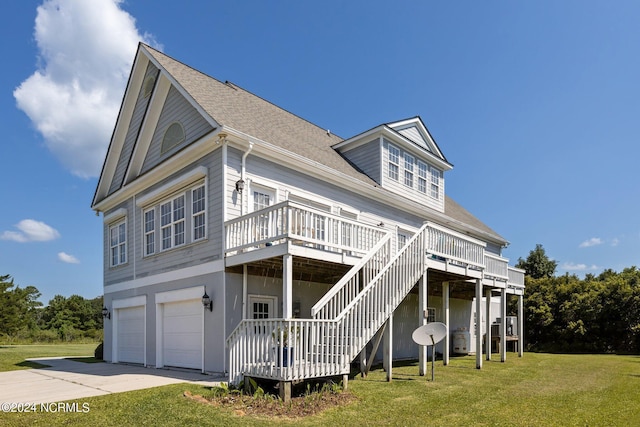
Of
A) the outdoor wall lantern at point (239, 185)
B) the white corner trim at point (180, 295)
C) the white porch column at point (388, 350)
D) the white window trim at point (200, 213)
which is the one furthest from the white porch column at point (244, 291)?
the white porch column at point (388, 350)

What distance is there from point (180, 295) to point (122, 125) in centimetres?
831

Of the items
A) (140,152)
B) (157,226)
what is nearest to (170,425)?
(157,226)

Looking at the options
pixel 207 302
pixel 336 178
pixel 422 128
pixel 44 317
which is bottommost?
pixel 44 317

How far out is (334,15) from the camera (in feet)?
48.7

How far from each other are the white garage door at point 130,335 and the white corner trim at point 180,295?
187 centimetres

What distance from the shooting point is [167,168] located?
47.0 ft

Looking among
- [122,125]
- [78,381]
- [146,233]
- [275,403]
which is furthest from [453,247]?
[122,125]

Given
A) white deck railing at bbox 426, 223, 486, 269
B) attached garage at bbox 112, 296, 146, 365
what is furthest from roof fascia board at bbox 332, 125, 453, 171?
attached garage at bbox 112, 296, 146, 365

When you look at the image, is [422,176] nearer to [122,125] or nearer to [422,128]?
[422,128]

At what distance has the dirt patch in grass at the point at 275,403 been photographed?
7.71 m

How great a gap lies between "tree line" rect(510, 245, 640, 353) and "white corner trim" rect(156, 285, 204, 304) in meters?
20.5

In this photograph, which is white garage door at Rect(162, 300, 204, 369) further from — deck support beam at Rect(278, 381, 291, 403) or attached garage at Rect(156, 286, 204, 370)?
deck support beam at Rect(278, 381, 291, 403)

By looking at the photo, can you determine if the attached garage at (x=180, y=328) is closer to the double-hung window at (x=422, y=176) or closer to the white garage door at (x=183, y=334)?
the white garage door at (x=183, y=334)

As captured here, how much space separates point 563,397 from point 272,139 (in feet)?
30.8
